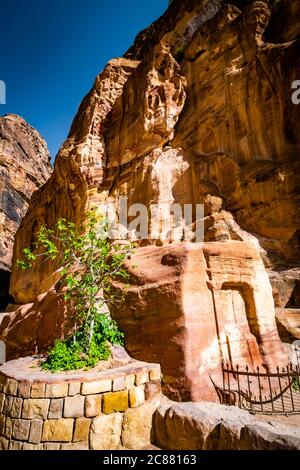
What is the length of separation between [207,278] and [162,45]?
1824 centimetres

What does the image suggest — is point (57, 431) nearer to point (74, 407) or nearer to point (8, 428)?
point (74, 407)

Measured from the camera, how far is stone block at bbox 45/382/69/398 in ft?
12.8

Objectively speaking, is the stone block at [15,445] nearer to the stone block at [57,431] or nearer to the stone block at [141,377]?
the stone block at [57,431]

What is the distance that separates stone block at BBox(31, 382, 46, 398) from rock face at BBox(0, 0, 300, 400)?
1964 millimetres

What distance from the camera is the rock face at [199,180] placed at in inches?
210

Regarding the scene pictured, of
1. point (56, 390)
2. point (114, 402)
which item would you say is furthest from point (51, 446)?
point (114, 402)

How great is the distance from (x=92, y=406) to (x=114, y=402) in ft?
1.18

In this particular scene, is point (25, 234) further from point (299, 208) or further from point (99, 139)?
point (299, 208)

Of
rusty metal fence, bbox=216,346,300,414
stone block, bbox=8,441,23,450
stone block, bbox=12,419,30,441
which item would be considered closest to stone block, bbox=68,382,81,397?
stone block, bbox=12,419,30,441

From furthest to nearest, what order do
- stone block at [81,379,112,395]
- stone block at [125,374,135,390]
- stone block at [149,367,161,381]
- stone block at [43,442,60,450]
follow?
stone block at [149,367,161,381], stone block at [125,374,135,390], stone block at [81,379,112,395], stone block at [43,442,60,450]

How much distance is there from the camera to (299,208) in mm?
12016

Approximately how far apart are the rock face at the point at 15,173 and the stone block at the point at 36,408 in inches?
1158

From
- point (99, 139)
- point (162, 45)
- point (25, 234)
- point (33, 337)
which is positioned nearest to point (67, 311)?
point (33, 337)

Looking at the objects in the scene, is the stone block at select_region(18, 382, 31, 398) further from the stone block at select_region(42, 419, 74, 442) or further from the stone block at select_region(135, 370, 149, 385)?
the stone block at select_region(135, 370, 149, 385)
